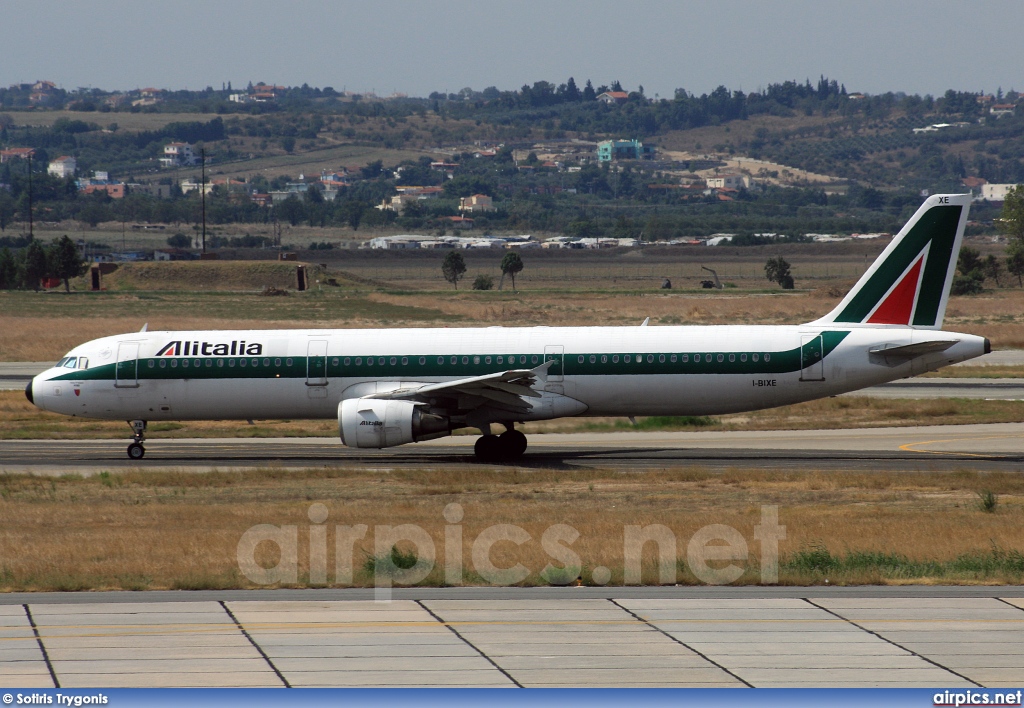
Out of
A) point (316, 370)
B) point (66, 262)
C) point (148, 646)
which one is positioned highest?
point (66, 262)

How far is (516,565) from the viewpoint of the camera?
1806cm

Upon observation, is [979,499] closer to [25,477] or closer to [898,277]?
[898,277]

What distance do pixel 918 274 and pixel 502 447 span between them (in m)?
12.7

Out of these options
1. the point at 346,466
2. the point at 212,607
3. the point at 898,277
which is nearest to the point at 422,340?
the point at 346,466

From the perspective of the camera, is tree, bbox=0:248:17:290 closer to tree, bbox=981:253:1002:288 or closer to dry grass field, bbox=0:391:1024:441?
dry grass field, bbox=0:391:1024:441

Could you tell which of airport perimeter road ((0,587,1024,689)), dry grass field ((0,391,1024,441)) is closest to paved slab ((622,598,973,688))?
airport perimeter road ((0,587,1024,689))

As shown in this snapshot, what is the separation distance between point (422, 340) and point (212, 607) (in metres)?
20.3

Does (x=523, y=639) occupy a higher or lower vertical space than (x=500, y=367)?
lower

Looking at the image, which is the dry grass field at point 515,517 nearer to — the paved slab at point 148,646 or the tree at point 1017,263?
the paved slab at point 148,646

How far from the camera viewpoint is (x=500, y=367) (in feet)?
113

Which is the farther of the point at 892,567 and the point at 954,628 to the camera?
the point at 892,567

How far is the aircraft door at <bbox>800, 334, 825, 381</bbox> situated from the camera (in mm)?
34031

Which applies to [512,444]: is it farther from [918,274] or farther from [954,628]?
[954,628]

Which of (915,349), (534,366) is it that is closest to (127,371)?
(534,366)
